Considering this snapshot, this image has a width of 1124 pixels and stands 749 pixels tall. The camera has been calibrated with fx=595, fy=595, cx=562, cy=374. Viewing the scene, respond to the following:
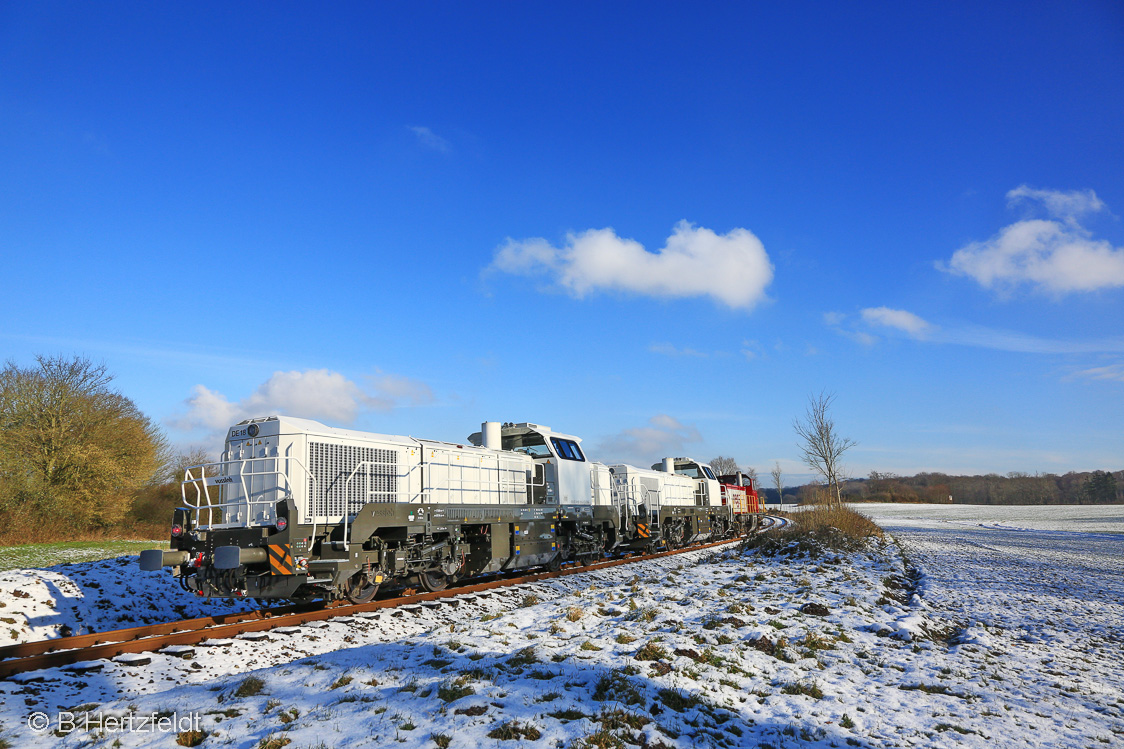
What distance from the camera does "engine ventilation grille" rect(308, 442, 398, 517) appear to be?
32.8 ft

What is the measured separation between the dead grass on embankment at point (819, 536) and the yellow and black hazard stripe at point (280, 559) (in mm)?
12622

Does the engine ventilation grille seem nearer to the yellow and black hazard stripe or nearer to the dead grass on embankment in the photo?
the yellow and black hazard stripe

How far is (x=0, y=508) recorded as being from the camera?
2453 centimetres

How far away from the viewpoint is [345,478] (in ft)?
34.0

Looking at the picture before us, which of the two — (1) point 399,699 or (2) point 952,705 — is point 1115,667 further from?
(1) point 399,699

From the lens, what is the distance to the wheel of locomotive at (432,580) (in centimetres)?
1174

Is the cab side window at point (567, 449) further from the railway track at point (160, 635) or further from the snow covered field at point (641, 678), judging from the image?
the snow covered field at point (641, 678)

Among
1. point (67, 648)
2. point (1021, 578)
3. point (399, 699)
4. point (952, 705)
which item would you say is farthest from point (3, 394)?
point (1021, 578)

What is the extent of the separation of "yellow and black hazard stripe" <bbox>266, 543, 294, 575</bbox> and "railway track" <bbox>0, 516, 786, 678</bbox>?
2.17 feet

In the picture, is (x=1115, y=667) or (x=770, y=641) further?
(x=770, y=641)

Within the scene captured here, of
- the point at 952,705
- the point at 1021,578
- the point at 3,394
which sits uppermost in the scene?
the point at 3,394

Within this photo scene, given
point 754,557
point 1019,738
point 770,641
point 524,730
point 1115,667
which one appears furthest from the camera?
point 754,557

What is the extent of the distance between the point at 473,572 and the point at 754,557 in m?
8.26

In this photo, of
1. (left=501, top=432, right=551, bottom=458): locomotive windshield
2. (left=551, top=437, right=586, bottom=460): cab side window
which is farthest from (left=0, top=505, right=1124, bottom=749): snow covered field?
(left=551, top=437, right=586, bottom=460): cab side window
